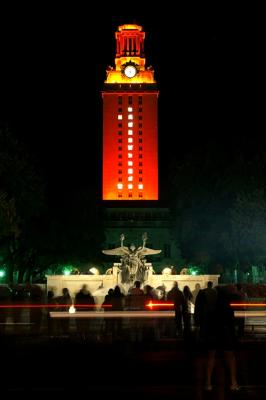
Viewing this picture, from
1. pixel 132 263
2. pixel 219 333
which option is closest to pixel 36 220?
pixel 132 263

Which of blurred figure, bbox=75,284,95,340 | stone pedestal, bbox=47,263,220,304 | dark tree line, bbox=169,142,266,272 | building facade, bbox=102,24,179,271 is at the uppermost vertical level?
building facade, bbox=102,24,179,271

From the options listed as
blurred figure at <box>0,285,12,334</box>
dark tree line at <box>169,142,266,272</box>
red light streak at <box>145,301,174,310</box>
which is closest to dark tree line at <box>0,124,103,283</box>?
blurred figure at <box>0,285,12,334</box>

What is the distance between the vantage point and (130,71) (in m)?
121

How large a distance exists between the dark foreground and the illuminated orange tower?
9851 centimetres

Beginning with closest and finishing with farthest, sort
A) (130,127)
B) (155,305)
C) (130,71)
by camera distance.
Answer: (155,305), (130,127), (130,71)

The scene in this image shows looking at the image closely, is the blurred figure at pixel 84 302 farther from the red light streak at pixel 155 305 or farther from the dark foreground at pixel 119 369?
the dark foreground at pixel 119 369

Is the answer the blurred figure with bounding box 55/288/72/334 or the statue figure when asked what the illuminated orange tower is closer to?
the statue figure

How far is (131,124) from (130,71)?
9327 millimetres

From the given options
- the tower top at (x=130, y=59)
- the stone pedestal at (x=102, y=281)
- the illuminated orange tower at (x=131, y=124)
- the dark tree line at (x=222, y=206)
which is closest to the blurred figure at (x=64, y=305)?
the dark tree line at (x=222, y=206)

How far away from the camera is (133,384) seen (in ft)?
40.6

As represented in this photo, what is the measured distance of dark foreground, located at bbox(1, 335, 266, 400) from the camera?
11.3 m

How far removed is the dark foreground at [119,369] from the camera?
11273 mm

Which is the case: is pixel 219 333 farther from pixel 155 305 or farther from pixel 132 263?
pixel 132 263

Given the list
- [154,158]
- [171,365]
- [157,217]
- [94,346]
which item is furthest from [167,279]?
[154,158]
